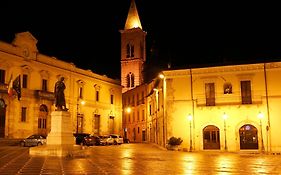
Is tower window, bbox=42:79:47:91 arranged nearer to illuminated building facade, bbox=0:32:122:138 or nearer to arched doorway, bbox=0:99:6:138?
illuminated building facade, bbox=0:32:122:138

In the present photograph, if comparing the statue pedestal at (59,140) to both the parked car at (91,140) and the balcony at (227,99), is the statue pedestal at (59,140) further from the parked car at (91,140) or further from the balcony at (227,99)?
the parked car at (91,140)

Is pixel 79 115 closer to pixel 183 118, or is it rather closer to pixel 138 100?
pixel 138 100

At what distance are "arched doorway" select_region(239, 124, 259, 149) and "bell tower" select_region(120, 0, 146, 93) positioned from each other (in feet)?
159

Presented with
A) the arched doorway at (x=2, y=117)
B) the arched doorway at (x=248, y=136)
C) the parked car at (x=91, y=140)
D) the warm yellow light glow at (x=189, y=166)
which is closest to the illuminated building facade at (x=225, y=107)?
the arched doorway at (x=248, y=136)

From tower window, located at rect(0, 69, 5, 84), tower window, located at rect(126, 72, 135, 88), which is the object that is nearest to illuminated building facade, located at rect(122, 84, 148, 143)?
tower window, located at rect(126, 72, 135, 88)

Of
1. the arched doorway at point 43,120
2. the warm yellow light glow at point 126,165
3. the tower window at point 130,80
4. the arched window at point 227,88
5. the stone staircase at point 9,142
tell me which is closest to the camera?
the warm yellow light glow at point 126,165

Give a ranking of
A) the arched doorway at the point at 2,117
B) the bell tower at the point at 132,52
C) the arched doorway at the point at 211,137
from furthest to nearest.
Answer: the bell tower at the point at 132,52 → the arched doorway at the point at 2,117 → the arched doorway at the point at 211,137

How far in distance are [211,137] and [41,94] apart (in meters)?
24.3

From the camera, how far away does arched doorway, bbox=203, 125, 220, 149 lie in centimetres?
3391

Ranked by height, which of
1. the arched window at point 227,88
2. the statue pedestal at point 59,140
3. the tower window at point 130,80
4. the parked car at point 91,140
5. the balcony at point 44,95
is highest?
the tower window at point 130,80

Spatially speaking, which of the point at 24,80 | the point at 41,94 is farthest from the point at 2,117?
the point at 41,94

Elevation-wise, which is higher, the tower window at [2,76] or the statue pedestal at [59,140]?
the tower window at [2,76]

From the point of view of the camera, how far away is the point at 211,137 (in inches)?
1342

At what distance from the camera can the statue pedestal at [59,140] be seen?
20984mm
